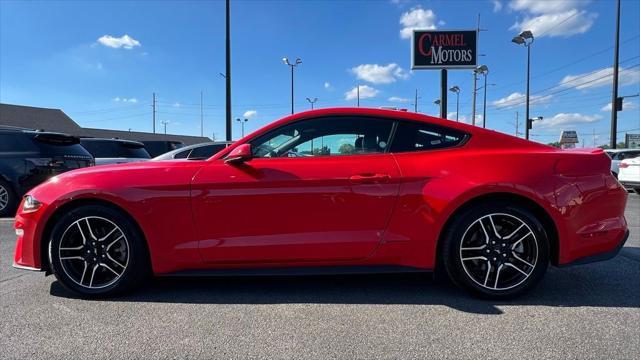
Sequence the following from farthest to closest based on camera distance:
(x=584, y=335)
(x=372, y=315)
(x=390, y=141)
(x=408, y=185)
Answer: (x=390, y=141) → (x=408, y=185) → (x=372, y=315) → (x=584, y=335)

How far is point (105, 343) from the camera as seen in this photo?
2582 millimetres

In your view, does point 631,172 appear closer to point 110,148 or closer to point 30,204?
point 30,204

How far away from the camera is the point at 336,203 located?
3.16m

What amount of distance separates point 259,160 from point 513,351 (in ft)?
6.99

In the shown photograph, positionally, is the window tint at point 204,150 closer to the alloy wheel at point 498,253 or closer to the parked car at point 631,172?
the alloy wheel at point 498,253

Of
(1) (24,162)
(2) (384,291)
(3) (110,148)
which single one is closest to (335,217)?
(2) (384,291)

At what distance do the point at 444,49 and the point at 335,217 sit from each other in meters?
11.8

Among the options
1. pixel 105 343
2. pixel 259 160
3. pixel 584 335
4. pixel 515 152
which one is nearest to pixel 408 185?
pixel 515 152

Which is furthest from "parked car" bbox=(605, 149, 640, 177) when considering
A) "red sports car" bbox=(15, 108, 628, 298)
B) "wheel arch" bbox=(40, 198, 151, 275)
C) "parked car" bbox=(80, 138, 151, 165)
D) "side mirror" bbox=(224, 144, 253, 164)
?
"wheel arch" bbox=(40, 198, 151, 275)

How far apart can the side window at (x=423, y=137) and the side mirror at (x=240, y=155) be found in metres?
1.13

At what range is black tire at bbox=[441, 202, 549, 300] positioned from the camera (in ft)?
10.5

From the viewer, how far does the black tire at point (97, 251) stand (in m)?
3.25

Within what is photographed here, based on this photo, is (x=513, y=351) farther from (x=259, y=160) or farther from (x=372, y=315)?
(x=259, y=160)

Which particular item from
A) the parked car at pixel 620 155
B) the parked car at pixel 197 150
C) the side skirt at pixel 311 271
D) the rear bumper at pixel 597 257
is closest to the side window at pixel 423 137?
the side skirt at pixel 311 271
